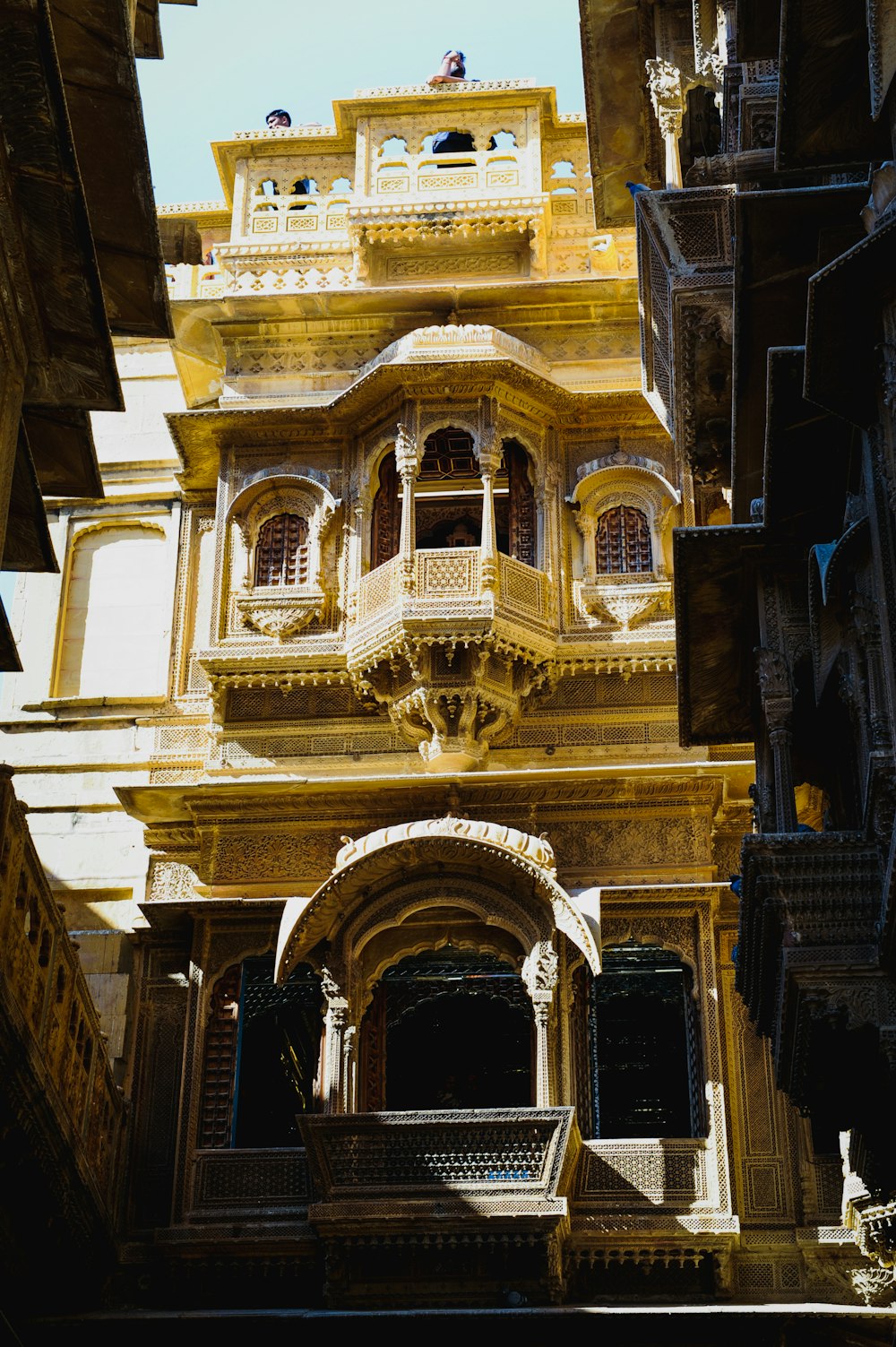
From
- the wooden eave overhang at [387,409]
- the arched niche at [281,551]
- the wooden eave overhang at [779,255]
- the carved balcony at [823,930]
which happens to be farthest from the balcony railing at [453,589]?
the carved balcony at [823,930]

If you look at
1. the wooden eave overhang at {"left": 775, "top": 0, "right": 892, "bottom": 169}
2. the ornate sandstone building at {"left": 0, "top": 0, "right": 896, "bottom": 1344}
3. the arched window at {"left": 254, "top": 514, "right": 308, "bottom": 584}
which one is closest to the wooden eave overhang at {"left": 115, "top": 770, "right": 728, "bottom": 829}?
the ornate sandstone building at {"left": 0, "top": 0, "right": 896, "bottom": 1344}

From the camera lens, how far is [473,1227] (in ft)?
45.1

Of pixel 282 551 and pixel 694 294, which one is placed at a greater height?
pixel 282 551

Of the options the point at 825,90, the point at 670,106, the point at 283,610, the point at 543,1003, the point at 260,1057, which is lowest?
the point at 260,1057

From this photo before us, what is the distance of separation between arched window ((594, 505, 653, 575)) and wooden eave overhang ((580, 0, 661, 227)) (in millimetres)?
2590

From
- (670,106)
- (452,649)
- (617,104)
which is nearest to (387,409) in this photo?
(452,649)

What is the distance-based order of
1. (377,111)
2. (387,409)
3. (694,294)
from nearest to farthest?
(694,294) → (387,409) → (377,111)

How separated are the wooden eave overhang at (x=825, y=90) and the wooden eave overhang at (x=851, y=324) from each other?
91 cm

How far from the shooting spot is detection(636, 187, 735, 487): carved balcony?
12.0 meters

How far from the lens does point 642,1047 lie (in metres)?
15.9

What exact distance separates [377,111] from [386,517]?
14.1 ft

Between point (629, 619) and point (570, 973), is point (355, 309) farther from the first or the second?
point (570, 973)

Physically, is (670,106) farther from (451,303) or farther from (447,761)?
(447,761)

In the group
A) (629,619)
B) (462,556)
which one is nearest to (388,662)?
(462,556)
